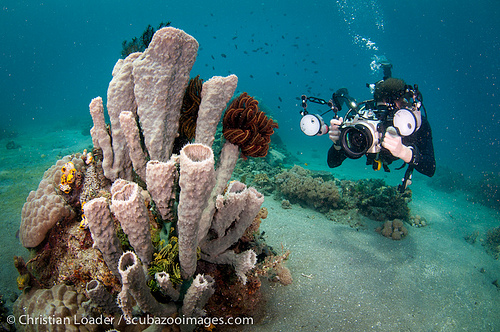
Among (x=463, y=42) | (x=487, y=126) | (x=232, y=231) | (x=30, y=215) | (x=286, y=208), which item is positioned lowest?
(x=286, y=208)

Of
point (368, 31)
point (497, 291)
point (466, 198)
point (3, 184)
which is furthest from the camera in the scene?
point (368, 31)

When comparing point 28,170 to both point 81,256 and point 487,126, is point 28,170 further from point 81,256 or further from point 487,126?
point 487,126

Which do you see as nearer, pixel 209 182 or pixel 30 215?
pixel 209 182

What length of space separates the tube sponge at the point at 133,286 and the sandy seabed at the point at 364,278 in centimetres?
129

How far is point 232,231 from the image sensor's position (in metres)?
2.43

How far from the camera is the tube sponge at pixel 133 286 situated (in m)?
1.49

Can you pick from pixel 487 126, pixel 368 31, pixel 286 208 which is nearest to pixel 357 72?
pixel 368 31

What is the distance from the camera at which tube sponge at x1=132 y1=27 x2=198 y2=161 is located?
211cm

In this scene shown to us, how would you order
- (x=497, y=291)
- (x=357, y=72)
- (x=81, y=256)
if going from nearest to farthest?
1. (x=81, y=256)
2. (x=497, y=291)
3. (x=357, y=72)

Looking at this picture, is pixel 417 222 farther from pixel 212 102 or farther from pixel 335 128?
pixel 212 102

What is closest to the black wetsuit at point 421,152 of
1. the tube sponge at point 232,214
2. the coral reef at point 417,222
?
the tube sponge at point 232,214

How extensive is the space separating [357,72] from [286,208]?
116 metres

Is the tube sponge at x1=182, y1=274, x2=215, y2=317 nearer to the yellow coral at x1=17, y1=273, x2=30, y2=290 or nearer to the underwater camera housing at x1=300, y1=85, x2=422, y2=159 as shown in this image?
the yellow coral at x1=17, y1=273, x2=30, y2=290

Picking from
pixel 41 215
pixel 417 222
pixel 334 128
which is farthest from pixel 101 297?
pixel 417 222
